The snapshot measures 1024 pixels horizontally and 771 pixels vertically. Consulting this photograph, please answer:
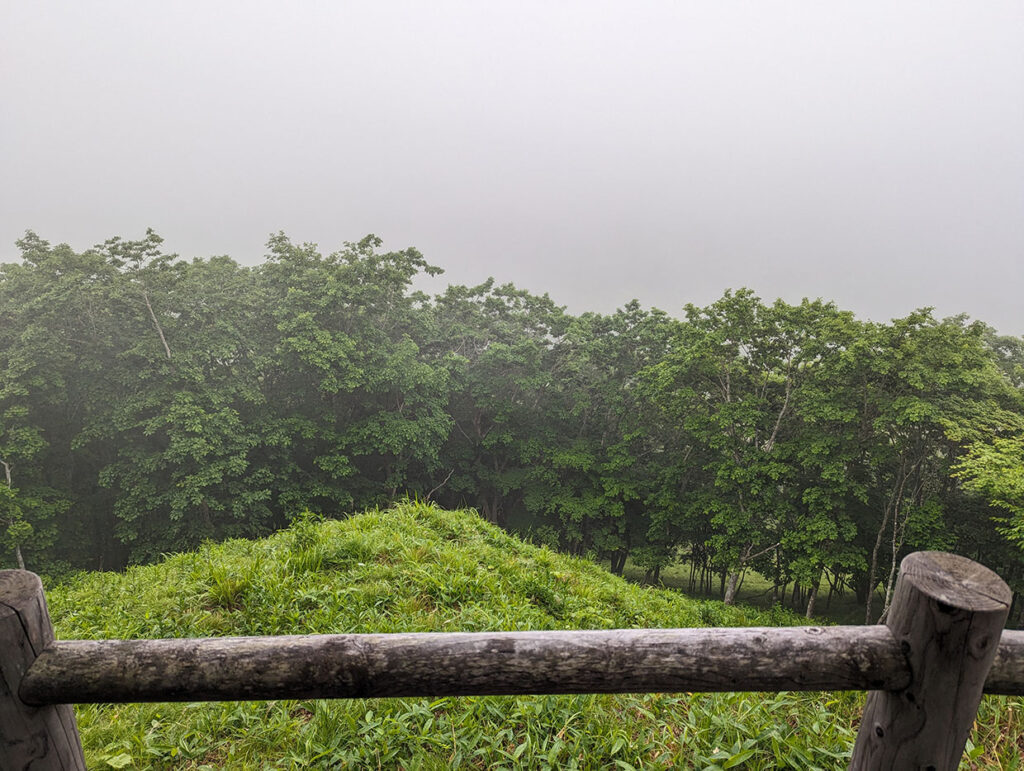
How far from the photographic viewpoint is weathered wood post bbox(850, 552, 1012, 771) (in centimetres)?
144

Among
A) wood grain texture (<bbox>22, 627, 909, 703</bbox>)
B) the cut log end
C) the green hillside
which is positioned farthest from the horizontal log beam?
the green hillside

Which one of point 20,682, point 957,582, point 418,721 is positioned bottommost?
point 418,721

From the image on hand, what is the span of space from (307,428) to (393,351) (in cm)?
424

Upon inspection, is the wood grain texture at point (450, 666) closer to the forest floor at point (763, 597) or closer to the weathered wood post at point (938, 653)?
the weathered wood post at point (938, 653)

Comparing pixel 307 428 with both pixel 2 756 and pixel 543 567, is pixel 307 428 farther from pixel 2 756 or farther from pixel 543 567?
pixel 2 756

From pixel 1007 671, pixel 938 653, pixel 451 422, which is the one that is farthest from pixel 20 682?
pixel 451 422

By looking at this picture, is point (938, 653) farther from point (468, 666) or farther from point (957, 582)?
point (468, 666)

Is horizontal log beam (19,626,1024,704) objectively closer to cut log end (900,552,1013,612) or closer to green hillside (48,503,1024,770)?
cut log end (900,552,1013,612)

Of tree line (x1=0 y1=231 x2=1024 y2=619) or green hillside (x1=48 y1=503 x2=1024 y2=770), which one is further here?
tree line (x1=0 y1=231 x2=1024 y2=619)

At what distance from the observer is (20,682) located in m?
1.53

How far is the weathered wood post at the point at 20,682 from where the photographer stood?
1.49 m

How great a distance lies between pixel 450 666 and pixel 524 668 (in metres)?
0.25

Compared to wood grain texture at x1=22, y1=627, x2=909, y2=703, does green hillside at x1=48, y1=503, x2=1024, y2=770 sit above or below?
below

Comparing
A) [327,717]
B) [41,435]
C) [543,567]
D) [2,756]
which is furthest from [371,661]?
[41,435]
